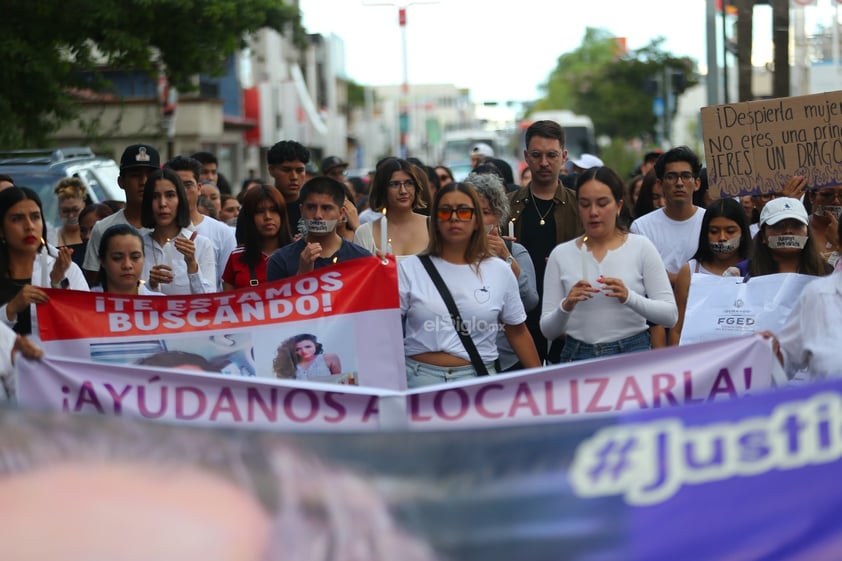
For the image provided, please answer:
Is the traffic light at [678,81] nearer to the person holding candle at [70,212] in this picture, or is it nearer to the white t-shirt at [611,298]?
the person holding candle at [70,212]

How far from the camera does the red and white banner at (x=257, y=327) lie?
630 centimetres

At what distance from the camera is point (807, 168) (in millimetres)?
8398

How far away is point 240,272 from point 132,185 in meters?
1.39

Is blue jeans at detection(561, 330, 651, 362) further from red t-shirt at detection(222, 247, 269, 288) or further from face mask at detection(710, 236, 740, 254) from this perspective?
red t-shirt at detection(222, 247, 269, 288)

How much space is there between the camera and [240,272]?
7996mm

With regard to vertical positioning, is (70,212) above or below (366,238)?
above


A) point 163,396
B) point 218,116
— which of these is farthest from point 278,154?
point 218,116

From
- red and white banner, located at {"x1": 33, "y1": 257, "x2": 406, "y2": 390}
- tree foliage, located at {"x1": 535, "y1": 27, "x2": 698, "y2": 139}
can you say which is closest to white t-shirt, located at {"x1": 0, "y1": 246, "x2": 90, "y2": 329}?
red and white banner, located at {"x1": 33, "y1": 257, "x2": 406, "y2": 390}

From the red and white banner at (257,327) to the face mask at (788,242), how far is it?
1.79 m

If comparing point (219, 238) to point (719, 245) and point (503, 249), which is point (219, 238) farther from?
point (719, 245)

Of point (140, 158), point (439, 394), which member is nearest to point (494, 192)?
point (140, 158)

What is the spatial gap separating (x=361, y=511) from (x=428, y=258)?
111 inches

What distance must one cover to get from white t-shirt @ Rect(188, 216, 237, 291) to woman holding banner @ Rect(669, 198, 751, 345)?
114 inches

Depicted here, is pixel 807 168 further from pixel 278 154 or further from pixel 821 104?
pixel 278 154
